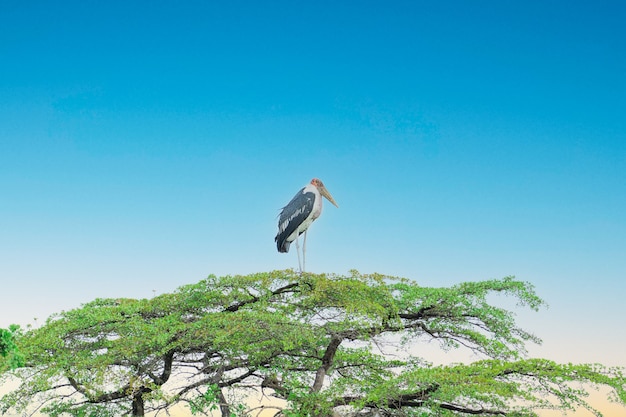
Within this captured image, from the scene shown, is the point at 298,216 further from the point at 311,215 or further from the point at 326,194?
the point at 326,194

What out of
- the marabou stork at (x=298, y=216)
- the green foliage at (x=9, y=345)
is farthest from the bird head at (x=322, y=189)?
the green foliage at (x=9, y=345)

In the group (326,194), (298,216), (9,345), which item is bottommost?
(9,345)

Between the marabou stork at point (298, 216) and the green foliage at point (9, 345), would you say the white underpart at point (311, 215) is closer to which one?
the marabou stork at point (298, 216)

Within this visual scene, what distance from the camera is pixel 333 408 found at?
1170 cm

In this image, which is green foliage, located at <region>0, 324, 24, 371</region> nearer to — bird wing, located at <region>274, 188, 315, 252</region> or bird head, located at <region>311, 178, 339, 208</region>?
bird wing, located at <region>274, 188, 315, 252</region>

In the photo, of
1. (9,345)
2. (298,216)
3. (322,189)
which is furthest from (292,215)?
(9,345)

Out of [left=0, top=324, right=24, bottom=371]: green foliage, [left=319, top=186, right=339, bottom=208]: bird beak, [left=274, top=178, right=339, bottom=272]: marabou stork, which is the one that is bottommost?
[left=0, top=324, right=24, bottom=371]: green foliage

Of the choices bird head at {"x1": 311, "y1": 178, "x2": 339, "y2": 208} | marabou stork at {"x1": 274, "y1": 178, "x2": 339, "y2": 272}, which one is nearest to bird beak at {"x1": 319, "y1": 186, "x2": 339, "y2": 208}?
bird head at {"x1": 311, "y1": 178, "x2": 339, "y2": 208}

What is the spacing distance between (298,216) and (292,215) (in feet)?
0.56

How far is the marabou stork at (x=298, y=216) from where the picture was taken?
13.6 m

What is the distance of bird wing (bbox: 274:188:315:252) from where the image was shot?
1358 cm

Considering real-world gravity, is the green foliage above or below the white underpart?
below

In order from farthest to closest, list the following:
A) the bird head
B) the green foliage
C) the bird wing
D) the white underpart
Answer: the bird head
the white underpart
the bird wing
the green foliage

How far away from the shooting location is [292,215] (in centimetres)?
1369
